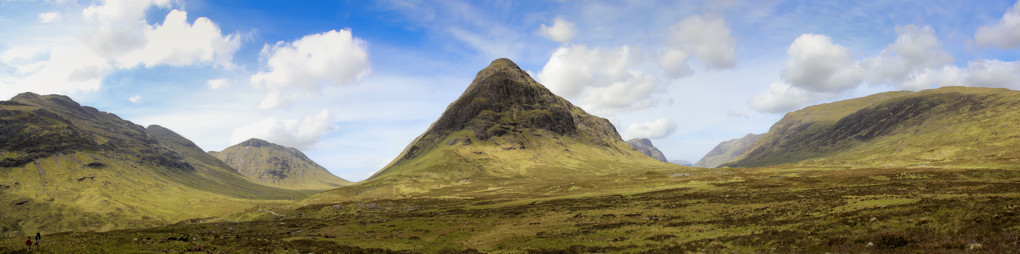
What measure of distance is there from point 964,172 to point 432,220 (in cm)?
9204

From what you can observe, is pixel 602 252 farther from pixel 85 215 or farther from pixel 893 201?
pixel 85 215

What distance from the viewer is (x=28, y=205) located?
643 feet

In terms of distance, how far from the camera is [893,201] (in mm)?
45250

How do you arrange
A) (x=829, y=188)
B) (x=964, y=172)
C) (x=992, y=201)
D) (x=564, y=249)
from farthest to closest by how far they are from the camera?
1. (x=964, y=172)
2. (x=829, y=188)
3. (x=564, y=249)
4. (x=992, y=201)

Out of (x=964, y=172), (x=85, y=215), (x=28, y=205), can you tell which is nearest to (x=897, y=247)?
(x=964, y=172)

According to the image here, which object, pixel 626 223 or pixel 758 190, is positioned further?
pixel 758 190

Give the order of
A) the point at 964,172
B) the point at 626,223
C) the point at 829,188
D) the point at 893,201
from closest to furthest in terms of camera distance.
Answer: the point at 893,201, the point at 626,223, the point at 829,188, the point at 964,172

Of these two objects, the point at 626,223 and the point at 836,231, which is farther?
the point at 626,223

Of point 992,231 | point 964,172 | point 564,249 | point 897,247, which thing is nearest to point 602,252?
point 564,249

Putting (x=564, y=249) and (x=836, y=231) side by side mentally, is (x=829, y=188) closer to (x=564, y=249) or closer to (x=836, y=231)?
(x=836, y=231)

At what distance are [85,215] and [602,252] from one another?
816 feet

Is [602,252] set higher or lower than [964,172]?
lower

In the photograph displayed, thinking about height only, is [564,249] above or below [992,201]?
below

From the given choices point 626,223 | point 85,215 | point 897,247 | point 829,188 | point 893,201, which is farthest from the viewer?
point 85,215
